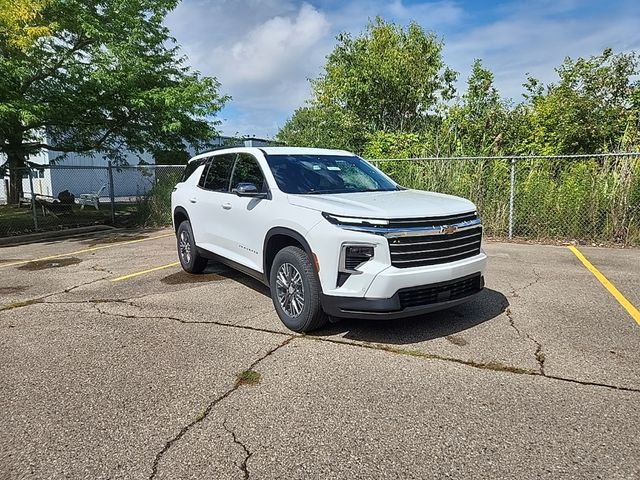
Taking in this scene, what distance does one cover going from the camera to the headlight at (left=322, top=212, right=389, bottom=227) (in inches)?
150

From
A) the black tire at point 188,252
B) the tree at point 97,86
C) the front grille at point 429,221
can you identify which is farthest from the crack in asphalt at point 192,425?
the tree at point 97,86

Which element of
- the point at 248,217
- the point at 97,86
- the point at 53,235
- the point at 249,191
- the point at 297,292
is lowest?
the point at 53,235

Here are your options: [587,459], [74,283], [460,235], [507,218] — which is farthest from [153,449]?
[507,218]

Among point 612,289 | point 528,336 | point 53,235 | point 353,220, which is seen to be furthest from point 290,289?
point 53,235

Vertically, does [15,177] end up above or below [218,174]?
above

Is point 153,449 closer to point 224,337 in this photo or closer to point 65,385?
point 65,385

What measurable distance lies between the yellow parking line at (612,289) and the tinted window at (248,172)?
13.5ft

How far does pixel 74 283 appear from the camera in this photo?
6.70m

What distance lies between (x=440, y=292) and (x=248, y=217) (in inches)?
87.9

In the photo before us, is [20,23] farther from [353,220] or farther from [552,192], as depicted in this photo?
[552,192]

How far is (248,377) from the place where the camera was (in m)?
3.50

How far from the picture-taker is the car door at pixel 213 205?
5.77 metres

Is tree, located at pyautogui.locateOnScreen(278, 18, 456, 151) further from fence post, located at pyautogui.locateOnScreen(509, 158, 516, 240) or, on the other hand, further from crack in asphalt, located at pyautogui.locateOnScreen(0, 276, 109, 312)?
crack in asphalt, located at pyautogui.locateOnScreen(0, 276, 109, 312)

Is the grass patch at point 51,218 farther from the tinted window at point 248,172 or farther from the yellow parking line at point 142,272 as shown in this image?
the tinted window at point 248,172
